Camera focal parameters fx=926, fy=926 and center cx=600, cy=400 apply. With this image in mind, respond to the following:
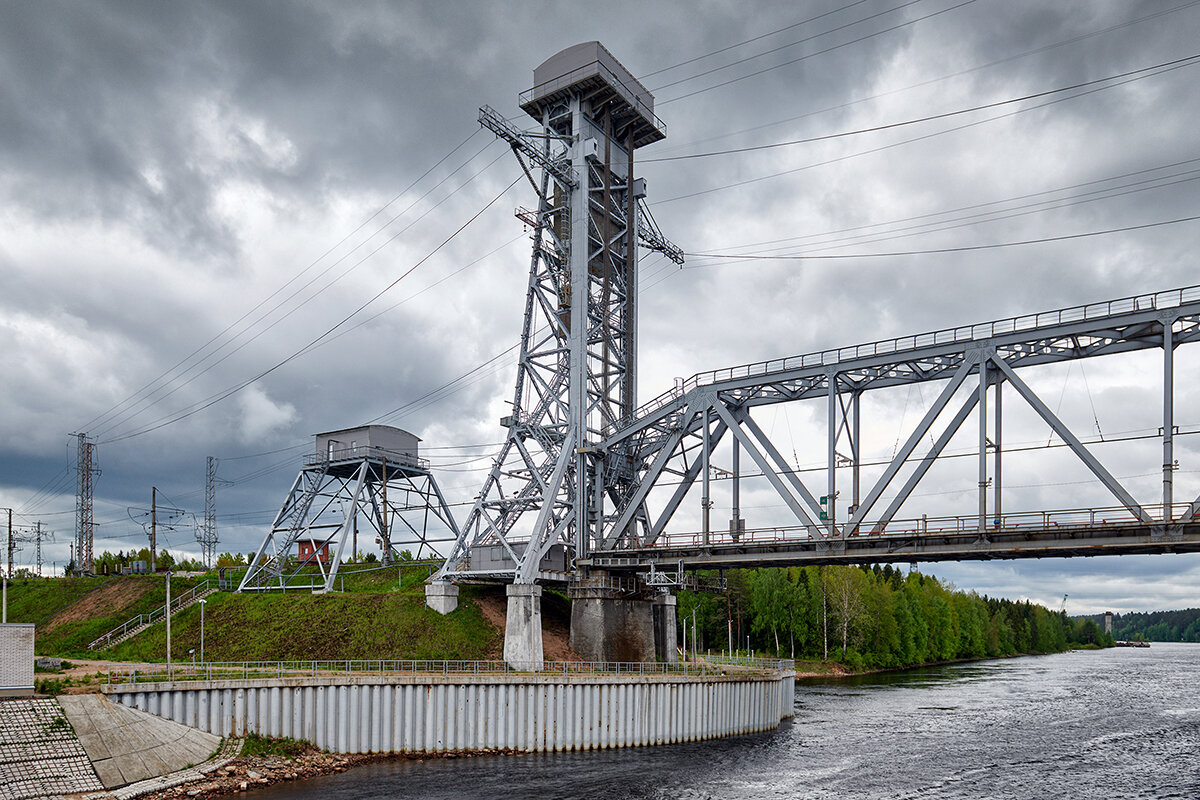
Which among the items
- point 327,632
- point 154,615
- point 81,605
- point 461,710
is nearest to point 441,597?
point 327,632

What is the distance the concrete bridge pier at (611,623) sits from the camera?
2525 inches

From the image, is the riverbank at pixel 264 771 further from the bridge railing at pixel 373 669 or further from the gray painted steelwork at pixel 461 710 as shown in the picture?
the bridge railing at pixel 373 669

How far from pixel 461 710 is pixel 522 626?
1389 cm

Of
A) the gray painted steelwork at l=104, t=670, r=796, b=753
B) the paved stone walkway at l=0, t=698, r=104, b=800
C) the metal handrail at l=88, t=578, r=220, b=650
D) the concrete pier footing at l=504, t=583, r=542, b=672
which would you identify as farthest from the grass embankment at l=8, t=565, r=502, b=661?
the paved stone walkway at l=0, t=698, r=104, b=800

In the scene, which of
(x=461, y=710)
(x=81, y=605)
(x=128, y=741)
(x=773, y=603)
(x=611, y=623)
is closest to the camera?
(x=128, y=741)

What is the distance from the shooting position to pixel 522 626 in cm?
6078

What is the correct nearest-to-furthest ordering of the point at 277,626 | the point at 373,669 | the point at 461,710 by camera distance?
the point at 461,710 → the point at 373,669 → the point at 277,626

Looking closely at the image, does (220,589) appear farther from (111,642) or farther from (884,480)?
(884,480)

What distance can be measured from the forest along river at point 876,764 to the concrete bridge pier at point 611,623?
37.1 ft

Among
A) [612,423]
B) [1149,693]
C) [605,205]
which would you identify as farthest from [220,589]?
[1149,693]

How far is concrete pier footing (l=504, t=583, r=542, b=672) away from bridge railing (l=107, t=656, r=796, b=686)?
992 mm

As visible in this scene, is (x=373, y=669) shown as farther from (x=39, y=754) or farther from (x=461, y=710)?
(x=39, y=754)

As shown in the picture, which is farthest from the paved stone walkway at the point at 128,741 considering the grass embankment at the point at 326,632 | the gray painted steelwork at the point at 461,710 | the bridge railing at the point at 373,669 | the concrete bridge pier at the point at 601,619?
the concrete bridge pier at the point at 601,619

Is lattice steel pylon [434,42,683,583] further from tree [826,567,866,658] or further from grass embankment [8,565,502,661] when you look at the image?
tree [826,567,866,658]
